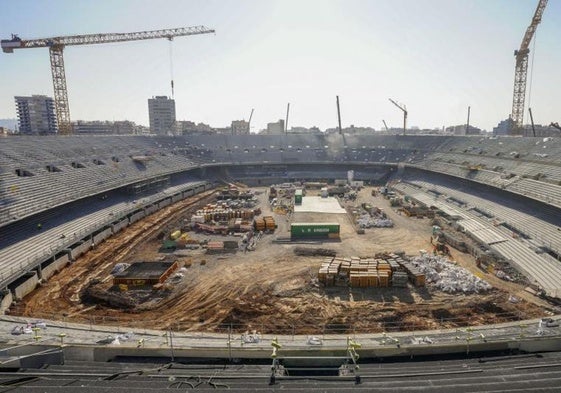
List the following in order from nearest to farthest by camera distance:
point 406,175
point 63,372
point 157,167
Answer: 1. point 63,372
2. point 157,167
3. point 406,175

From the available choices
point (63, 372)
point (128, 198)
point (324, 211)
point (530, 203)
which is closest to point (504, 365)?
point (63, 372)

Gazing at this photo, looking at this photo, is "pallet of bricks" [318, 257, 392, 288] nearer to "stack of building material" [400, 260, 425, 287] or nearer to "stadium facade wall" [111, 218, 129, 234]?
"stack of building material" [400, 260, 425, 287]

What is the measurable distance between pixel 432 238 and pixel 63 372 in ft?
115

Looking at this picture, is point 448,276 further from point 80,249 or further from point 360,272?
point 80,249

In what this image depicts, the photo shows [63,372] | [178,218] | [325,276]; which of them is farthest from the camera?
[178,218]

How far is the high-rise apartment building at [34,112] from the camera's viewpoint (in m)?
168

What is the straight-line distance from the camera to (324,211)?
51156 mm

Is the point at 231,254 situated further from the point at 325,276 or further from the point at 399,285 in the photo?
the point at 399,285

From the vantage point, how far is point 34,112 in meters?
174

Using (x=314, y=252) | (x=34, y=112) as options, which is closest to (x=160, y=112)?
(x=34, y=112)

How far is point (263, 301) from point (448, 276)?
579 inches

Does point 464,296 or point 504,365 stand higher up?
point 504,365

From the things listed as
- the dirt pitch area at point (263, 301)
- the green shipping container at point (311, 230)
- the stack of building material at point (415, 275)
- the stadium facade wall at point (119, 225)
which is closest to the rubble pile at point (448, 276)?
the dirt pitch area at point (263, 301)

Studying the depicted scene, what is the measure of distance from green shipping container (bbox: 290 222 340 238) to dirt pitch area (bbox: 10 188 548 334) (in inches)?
168
